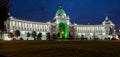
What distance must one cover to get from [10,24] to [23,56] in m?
165

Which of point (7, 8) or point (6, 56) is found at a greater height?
point (7, 8)

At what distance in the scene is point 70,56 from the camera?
15695 mm

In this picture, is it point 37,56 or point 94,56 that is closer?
point 94,56

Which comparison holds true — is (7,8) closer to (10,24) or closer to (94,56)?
(94,56)

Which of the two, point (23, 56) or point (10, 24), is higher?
point (10, 24)

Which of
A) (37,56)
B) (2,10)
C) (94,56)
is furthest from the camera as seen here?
(2,10)

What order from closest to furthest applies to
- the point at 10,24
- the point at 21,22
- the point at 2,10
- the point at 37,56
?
1. the point at 37,56
2. the point at 2,10
3. the point at 10,24
4. the point at 21,22

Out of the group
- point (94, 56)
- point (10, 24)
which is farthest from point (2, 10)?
point (10, 24)

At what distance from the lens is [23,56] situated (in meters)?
17.6

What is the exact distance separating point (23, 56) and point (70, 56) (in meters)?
3.66

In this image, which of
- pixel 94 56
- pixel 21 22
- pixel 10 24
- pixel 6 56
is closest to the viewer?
pixel 94 56

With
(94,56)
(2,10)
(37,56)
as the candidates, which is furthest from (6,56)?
(2,10)

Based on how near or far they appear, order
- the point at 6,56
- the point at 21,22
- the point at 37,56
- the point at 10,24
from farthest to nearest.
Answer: the point at 21,22
the point at 10,24
the point at 6,56
the point at 37,56

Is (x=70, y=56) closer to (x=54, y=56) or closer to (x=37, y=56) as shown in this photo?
(x=54, y=56)
